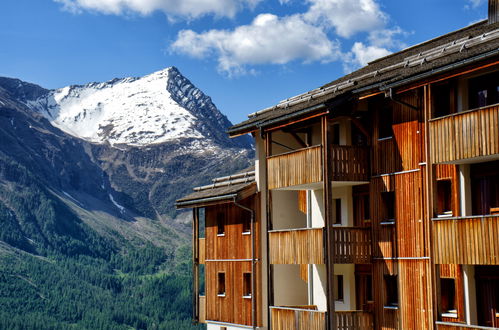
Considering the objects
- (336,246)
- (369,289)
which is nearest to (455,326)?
(336,246)

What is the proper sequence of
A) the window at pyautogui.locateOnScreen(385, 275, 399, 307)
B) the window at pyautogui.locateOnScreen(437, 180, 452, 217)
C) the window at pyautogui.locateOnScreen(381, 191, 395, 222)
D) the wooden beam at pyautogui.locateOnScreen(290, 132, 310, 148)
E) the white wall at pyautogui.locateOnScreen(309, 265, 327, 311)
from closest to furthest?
the window at pyautogui.locateOnScreen(437, 180, 452, 217)
the window at pyautogui.locateOnScreen(385, 275, 399, 307)
the window at pyautogui.locateOnScreen(381, 191, 395, 222)
the white wall at pyautogui.locateOnScreen(309, 265, 327, 311)
the wooden beam at pyautogui.locateOnScreen(290, 132, 310, 148)

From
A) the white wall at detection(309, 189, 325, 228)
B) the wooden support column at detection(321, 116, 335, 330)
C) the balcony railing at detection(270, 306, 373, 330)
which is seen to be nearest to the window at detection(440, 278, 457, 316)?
the balcony railing at detection(270, 306, 373, 330)

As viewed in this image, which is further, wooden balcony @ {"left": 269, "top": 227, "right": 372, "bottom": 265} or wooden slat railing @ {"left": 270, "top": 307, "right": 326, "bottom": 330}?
wooden slat railing @ {"left": 270, "top": 307, "right": 326, "bottom": 330}

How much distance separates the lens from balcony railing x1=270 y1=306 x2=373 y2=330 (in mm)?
29203

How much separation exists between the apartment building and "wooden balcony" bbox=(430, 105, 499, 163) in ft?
0.11

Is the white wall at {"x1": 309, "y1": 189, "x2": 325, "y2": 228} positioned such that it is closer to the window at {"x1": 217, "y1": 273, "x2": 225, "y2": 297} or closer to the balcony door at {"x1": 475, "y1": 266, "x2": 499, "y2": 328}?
the window at {"x1": 217, "y1": 273, "x2": 225, "y2": 297}

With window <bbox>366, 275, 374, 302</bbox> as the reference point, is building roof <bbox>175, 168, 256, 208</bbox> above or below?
above

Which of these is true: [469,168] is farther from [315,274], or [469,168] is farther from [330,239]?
[315,274]

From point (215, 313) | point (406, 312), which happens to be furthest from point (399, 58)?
point (215, 313)

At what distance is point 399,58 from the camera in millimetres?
33281

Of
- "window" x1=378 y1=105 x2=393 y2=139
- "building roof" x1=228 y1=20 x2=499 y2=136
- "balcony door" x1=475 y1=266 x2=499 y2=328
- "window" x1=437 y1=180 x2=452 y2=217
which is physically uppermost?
"building roof" x1=228 y1=20 x2=499 y2=136

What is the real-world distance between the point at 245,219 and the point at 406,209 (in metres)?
13.2

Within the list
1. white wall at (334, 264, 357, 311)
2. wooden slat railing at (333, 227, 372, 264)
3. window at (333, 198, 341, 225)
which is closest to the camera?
wooden slat railing at (333, 227, 372, 264)

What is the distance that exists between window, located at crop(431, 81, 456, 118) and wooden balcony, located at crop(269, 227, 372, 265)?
5.49 m
